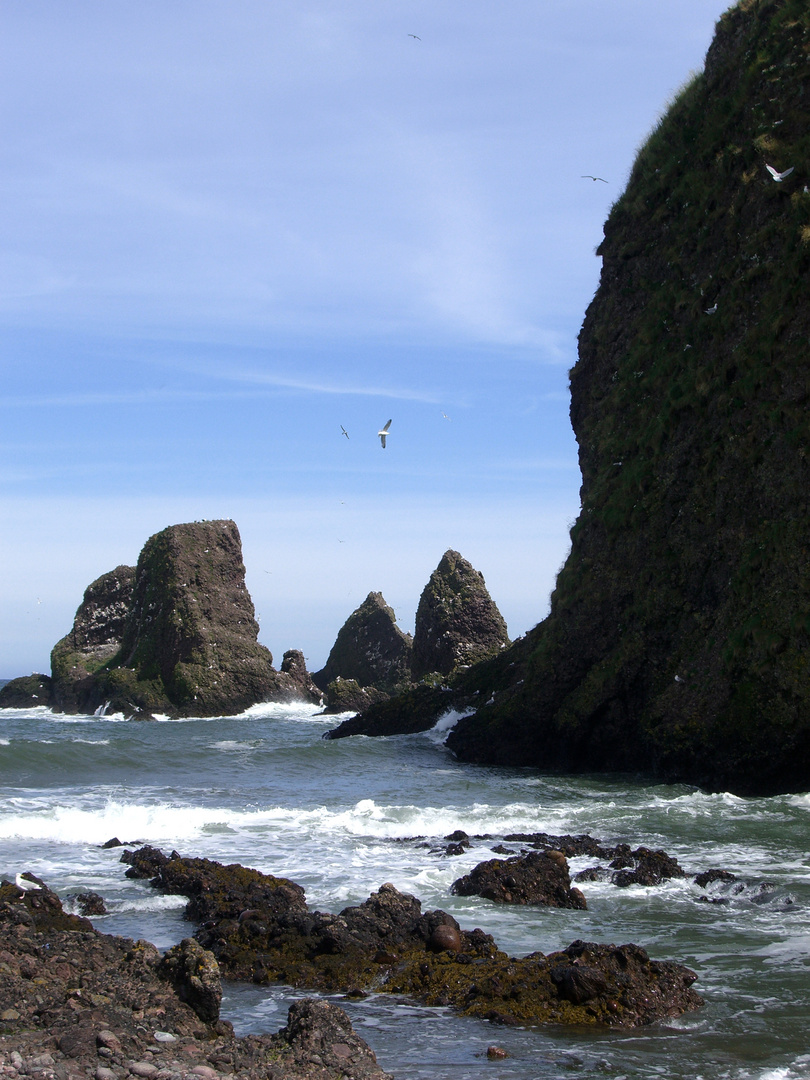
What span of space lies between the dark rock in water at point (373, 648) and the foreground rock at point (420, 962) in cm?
4772

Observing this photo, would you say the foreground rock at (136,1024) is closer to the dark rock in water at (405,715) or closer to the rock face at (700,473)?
the rock face at (700,473)

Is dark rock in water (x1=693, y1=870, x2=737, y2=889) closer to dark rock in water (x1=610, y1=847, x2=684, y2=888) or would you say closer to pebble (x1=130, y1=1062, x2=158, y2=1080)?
dark rock in water (x1=610, y1=847, x2=684, y2=888)

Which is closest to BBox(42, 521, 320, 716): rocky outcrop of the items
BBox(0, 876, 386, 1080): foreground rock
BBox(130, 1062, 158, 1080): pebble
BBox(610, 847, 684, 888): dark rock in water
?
BBox(610, 847, 684, 888): dark rock in water

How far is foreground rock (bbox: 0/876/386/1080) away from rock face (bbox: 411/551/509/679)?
→ 115 feet

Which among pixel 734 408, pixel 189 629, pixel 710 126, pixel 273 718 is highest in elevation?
pixel 710 126

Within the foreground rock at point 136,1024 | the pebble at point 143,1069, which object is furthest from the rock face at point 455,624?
the pebble at point 143,1069

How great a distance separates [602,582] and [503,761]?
5.22m

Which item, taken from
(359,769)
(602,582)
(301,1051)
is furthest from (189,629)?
(301,1051)

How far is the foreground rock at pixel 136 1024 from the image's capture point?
5270 mm

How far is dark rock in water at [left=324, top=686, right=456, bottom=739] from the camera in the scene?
31047mm

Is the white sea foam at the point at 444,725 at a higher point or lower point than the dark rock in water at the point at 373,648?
lower

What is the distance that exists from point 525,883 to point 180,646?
40257 mm

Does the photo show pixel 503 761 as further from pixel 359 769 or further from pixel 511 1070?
pixel 511 1070

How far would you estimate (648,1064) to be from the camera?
5754 mm
